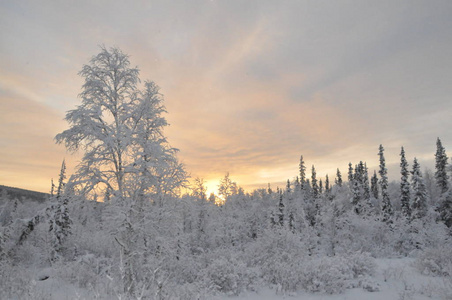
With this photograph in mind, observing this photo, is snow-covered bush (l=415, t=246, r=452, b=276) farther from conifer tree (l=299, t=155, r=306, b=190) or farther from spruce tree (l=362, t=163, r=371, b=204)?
conifer tree (l=299, t=155, r=306, b=190)

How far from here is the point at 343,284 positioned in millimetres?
9758

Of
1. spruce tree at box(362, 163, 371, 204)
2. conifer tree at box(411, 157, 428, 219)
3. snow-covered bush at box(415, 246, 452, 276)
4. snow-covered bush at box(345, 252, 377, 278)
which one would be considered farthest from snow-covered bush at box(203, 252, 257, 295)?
spruce tree at box(362, 163, 371, 204)

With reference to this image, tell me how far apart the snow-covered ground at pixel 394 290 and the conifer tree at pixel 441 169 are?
114ft

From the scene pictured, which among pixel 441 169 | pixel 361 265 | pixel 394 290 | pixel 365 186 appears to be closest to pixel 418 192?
pixel 441 169

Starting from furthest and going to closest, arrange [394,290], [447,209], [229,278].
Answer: [447,209] < [229,278] < [394,290]

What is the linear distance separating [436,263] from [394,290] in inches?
143

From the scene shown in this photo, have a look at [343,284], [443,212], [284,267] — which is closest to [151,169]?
[284,267]

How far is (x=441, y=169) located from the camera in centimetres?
3725

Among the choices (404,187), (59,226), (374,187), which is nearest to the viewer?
(59,226)

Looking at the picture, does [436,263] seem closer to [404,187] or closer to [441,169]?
[441,169]

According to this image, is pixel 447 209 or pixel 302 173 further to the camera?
pixel 302 173

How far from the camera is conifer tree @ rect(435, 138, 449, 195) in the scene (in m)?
36.6

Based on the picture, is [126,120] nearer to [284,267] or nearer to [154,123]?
[154,123]

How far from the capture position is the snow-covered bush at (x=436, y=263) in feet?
33.2
